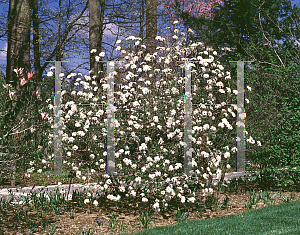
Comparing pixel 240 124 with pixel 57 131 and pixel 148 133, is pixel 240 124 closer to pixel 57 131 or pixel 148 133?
pixel 148 133

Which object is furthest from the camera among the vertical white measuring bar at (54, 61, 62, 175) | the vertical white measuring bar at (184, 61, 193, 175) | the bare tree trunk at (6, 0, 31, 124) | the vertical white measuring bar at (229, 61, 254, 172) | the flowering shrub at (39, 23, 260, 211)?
the bare tree trunk at (6, 0, 31, 124)

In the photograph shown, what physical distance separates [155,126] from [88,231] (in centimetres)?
A: 204

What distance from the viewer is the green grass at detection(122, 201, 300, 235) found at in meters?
4.32

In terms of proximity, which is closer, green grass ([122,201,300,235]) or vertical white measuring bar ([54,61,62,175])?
green grass ([122,201,300,235])

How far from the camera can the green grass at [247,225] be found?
432cm

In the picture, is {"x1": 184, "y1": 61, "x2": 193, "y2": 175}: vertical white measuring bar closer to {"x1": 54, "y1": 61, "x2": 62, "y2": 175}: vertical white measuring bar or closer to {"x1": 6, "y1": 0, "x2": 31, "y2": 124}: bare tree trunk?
{"x1": 54, "y1": 61, "x2": 62, "y2": 175}: vertical white measuring bar

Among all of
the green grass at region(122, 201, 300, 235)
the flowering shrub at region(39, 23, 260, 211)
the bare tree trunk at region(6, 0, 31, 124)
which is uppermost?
the bare tree trunk at region(6, 0, 31, 124)

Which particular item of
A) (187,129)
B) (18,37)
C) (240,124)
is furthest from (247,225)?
(18,37)

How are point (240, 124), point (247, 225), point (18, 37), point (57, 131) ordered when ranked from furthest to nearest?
1. point (18, 37)
2. point (240, 124)
3. point (57, 131)
4. point (247, 225)

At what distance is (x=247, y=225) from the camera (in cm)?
458

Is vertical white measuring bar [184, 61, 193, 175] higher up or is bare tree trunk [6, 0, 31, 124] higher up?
bare tree trunk [6, 0, 31, 124]

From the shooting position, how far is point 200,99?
19.5ft

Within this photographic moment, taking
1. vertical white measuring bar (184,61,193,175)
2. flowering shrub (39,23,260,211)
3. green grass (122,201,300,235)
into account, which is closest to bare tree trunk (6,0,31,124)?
flowering shrub (39,23,260,211)

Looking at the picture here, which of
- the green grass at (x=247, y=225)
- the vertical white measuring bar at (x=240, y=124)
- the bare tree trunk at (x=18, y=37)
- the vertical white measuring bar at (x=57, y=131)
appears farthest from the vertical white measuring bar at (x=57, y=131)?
the vertical white measuring bar at (x=240, y=124)
